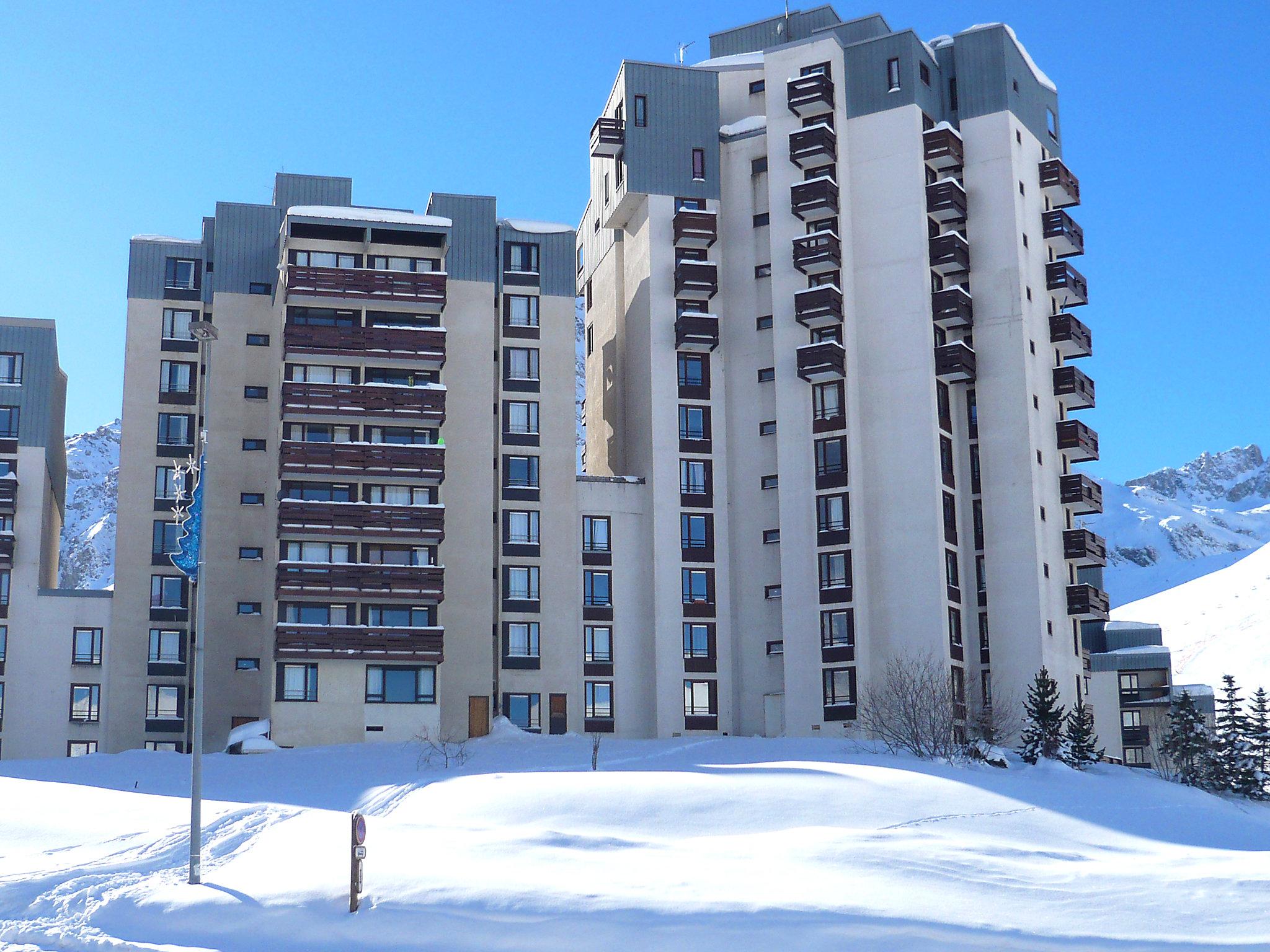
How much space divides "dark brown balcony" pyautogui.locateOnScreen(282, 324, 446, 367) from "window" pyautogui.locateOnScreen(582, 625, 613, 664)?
1754 cm

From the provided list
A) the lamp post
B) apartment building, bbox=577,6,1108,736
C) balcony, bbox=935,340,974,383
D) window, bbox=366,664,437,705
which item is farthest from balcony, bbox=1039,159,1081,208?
the lamp post

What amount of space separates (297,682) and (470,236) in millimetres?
28014

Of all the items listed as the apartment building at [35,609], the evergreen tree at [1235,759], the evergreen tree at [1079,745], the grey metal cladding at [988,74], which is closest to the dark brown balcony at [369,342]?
the apartment building at [35,609]

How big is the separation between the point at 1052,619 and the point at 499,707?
31673 mm

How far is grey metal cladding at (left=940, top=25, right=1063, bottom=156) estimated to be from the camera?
314 ft

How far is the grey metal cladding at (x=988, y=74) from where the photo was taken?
9575 cm

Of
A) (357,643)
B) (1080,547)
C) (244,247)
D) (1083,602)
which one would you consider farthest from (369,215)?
(1083,602)

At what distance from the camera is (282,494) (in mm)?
86812

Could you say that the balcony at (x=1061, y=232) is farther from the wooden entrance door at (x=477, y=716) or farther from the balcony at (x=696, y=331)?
the wooden entrance door at (x=477, y=716)

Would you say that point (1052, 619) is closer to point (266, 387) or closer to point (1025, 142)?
point (1025, 142)

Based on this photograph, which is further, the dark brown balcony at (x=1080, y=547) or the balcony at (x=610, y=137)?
A: the balcony at (x=610, y=137)

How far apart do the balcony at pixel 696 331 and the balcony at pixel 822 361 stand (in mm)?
5343

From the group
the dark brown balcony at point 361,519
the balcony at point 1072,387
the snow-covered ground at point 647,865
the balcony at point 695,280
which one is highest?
the balcony at point 695,280

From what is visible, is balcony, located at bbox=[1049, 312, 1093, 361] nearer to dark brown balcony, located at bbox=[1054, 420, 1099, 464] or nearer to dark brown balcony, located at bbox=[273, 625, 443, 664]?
dark brown balcony, located at bbox=[1054, 420, 1099, 464]
